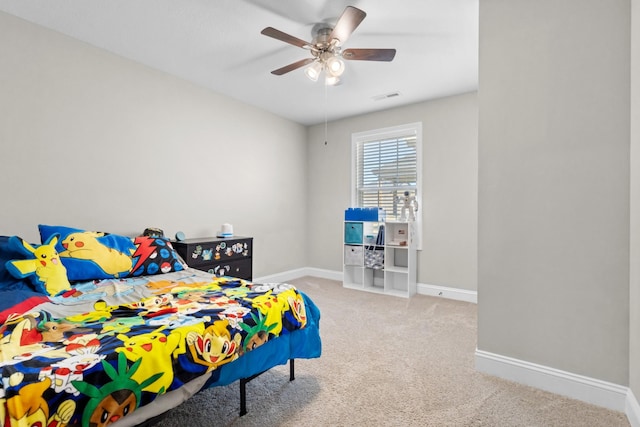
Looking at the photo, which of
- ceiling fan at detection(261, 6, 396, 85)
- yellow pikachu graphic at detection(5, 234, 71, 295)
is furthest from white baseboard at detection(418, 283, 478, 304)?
yellow pikachu graphic at detection(5, 234, 71, 295)

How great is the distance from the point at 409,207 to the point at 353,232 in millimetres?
873

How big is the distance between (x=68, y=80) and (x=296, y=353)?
2980 millimetres

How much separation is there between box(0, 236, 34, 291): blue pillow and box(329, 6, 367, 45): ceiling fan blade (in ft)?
8.27

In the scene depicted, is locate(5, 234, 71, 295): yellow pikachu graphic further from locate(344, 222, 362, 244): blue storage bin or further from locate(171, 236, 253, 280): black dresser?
locate(344, 222, 362, 244): blue storage bin

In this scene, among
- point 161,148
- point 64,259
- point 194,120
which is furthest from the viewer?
point 194,120

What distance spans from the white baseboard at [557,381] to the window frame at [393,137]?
223 centimetres

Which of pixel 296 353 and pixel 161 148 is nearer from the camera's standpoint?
pixel 296 353

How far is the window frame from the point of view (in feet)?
14.0

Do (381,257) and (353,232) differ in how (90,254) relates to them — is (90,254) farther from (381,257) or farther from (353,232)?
(381,257)

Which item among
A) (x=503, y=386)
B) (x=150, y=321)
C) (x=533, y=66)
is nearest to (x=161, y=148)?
(x=150, y=321)

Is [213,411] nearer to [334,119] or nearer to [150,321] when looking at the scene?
[150,321]

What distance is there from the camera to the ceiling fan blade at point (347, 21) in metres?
1.94

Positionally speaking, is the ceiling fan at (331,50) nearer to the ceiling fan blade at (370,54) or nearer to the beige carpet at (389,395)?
the ceiling fan blade at (370,54)

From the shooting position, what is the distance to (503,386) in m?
1.98
